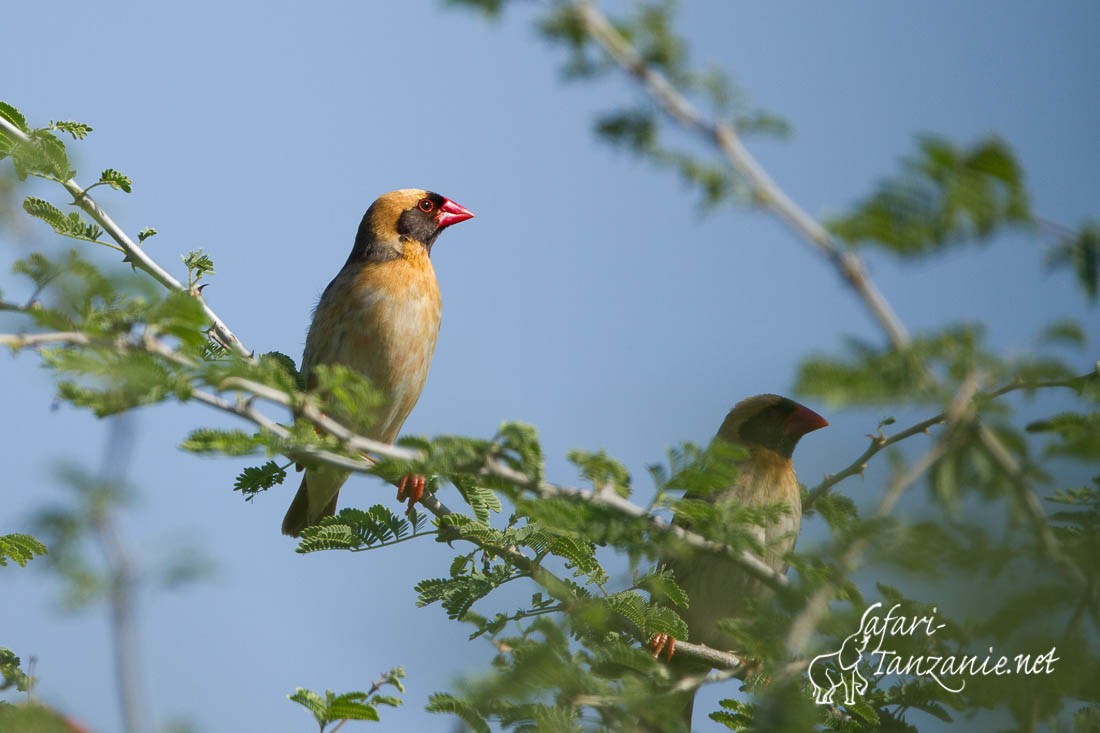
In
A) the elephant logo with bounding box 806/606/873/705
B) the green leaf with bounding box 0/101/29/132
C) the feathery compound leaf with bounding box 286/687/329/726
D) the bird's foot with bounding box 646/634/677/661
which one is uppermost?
the green leaf with bounding box 0/101/29/132

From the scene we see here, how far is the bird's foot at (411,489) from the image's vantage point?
5.25 metres

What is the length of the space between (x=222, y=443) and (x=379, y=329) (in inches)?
132

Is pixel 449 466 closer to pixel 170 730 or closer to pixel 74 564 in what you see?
pixel 170 730

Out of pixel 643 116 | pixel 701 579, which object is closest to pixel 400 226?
pixel 701 579

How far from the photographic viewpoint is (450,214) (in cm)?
762

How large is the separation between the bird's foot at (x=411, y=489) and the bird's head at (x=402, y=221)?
6.25 ft

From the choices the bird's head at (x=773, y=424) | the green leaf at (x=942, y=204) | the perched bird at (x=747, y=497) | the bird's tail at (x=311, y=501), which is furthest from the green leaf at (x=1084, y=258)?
the bird's tail at (x=311, y=501)

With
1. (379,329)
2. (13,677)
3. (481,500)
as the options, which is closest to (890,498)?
(481,500)

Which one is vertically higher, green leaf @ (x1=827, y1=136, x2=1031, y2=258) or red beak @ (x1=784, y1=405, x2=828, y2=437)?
red beak @ (x1=784, y1=405, x2=828, y2=437)

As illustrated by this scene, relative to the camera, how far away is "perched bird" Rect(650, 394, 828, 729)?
17.9ft

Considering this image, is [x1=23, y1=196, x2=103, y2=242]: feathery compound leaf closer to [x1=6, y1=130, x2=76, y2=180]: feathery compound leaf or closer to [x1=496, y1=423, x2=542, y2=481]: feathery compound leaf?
[x1=6, y1=130, x2=76, y2=180]: feathery compound leaf

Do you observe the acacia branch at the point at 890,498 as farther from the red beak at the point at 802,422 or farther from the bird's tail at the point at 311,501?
the bird's tail at the point at 311,501

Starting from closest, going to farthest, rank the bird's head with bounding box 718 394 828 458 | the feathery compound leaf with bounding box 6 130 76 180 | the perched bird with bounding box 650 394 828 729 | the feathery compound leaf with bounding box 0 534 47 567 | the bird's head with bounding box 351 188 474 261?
the feathery compound leaf with bounding box 0 534 47 567, the feathery compound leaf with bounding box 6 130 76 180, the perched bird with bounding box 650 394 828 729, the bird's head with bounding box 718 394 828 458, the bird's head with bounding box 351 188 474 261

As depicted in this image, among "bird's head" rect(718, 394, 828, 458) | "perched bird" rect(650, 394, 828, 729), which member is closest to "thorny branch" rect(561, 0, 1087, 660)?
Result: "perched bird" rect(650, 394, 828, 729)
